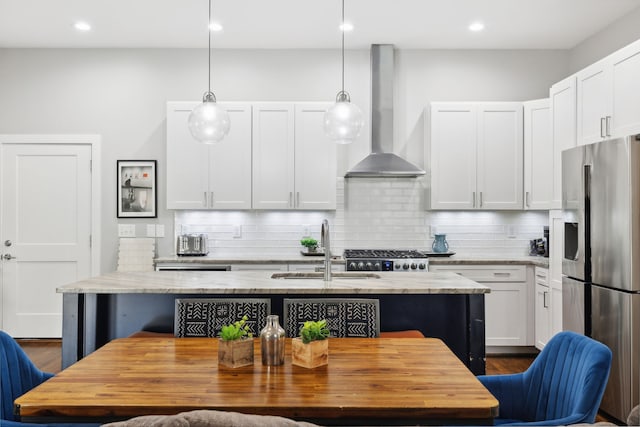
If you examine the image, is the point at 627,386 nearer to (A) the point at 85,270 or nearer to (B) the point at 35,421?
(B) the point at 35,421

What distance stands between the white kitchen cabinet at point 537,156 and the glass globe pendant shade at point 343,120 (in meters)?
2.36

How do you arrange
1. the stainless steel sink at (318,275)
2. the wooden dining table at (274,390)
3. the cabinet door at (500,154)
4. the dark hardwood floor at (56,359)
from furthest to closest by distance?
the cabinet door at (500,154) < the dark hardwood floor at (56,359) < the stainless steel sink at (318,275) < the wooden dining table at (274,390)

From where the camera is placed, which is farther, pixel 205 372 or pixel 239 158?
pixel 239 158

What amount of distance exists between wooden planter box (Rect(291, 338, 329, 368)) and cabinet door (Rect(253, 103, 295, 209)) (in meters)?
3.15

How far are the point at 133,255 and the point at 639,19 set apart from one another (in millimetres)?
5078

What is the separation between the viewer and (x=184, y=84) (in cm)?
520

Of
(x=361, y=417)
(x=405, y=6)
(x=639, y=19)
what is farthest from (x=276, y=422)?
(x=639, y=19)

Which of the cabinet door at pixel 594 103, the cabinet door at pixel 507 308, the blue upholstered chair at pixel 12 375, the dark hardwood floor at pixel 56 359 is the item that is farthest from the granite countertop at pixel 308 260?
the blue upholstered chair at pixel 12 375

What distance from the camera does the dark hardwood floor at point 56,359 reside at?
424 centimetres

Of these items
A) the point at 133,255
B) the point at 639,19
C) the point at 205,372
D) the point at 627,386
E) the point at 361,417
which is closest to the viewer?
the point at 361,417

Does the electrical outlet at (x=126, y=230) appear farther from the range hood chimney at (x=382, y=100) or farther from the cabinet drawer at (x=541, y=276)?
the cabinet drawer at (x=541, y=276)

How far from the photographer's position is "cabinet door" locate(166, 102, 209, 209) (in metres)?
4.84

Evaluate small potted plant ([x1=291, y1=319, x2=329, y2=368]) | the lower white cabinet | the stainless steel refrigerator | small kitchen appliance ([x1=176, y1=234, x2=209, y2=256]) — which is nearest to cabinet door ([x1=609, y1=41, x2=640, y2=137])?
the stainless steel refrigerator

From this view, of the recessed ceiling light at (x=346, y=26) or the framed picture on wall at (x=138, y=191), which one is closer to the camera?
the recessed ceiling light at (x=346, y=26)
